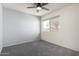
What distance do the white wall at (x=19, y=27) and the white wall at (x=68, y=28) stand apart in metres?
1.83

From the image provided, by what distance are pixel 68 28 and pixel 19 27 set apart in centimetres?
297

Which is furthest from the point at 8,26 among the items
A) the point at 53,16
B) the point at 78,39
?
the point at 78,39

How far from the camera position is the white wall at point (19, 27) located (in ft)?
13.0

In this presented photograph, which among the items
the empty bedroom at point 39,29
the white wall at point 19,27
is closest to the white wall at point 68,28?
the empty bedroom at point 39,29

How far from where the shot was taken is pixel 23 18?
494 cm

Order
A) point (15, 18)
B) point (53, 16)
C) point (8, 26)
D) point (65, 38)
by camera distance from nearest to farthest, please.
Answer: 1. point (65, 38)
2. point (8, 26)
3. point (15, 18)
4. point (53, 16)

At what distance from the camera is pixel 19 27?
15.4 ft

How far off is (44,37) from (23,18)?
87.6 inches

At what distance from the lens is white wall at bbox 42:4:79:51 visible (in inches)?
127

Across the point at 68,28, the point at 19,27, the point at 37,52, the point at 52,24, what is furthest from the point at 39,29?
the point at 37,52

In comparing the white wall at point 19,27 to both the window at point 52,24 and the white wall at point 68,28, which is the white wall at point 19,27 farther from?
the white wall at point 68,28

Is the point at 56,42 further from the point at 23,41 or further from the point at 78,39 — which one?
the point at 23,41

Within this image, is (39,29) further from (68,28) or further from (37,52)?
(37,52)

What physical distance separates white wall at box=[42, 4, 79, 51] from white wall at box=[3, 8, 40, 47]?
5.99ft
